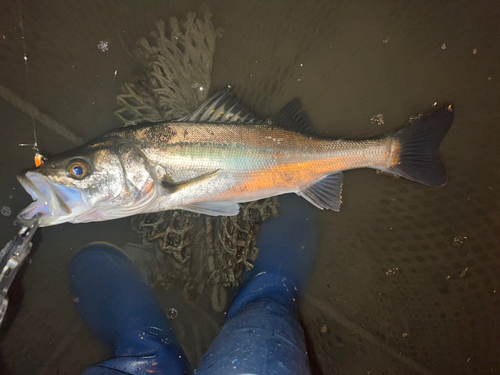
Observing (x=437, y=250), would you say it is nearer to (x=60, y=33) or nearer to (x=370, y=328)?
(x=370, y=328)

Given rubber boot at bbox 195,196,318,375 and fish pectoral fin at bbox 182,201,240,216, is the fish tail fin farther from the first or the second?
fish pectoral fin at bbox 182,201,240,216

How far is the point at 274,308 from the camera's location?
1.76m

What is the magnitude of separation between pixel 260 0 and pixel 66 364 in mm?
3636

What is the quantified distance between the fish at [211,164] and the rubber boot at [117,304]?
0.85 m

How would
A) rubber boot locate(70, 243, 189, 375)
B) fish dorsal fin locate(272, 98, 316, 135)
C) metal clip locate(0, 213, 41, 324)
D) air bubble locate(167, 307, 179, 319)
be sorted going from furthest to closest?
1. air bubble locate(167, 307, 179, 319)
2. rubber boot locate(70, 243, 189, 375)
3. fish dorsal fin locate(272, 98, 316, 135)
4. metal clip locate(0, 213, 41, 324)

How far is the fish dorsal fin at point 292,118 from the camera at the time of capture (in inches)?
71.7

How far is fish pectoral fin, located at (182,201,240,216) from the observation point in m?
1.72

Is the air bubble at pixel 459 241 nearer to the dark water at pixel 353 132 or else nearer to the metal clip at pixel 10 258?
the dark water at pixel 353 132

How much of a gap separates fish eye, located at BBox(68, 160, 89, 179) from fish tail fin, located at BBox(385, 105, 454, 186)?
2151mm

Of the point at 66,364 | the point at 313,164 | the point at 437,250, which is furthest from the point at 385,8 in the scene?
the point at 66,364

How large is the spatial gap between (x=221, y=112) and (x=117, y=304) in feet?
6.41

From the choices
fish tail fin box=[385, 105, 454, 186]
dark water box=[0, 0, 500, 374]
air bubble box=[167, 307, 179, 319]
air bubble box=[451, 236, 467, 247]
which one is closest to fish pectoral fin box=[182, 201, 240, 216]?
dark water box=[0, 0, 500, 374]

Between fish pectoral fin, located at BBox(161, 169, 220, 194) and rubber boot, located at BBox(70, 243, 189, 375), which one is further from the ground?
fish pectoral fin, located at BBox(161, 169, 220, 194)

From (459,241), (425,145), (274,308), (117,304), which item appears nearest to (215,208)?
(274,308)
